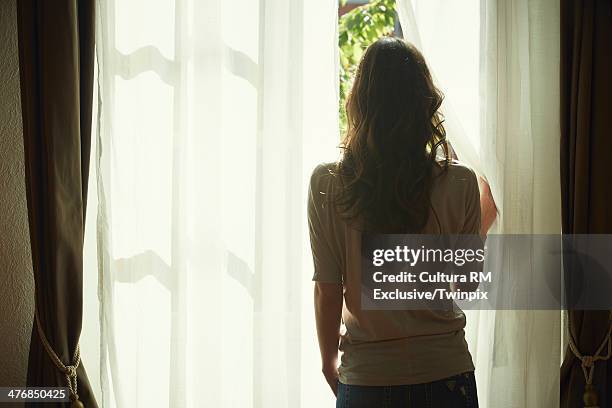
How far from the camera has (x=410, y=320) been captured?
3.78 ft

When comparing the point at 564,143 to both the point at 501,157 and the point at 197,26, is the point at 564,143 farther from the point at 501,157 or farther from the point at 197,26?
the point at 197,26

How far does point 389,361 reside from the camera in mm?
1143

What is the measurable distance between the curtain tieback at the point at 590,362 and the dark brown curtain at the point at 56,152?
46.9 inches

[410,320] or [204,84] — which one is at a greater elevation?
[204,84]

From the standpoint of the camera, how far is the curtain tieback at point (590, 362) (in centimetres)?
149

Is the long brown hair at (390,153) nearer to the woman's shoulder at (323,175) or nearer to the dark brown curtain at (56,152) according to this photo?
the woman's shoulder at (323,175)

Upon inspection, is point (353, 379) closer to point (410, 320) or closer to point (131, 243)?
point (410, 320)

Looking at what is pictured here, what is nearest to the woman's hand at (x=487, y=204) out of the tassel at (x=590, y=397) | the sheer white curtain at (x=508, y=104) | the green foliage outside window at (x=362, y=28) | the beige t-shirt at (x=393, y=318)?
the sheer white curtain at (x=508, y=104)

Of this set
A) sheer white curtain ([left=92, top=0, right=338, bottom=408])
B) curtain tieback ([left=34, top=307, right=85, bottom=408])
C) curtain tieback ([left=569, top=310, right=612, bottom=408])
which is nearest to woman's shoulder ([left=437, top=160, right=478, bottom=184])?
sheer white curtain ([left=92, top=0, right=338, bottom=408])

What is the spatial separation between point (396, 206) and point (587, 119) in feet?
1.98

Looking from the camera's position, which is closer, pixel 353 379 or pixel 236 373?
pixel 353 379

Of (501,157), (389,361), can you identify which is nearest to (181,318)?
(389,361)

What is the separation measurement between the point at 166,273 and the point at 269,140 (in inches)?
16.3

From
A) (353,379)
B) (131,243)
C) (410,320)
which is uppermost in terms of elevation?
(131,243)
